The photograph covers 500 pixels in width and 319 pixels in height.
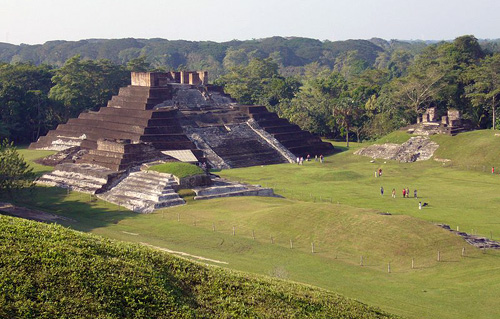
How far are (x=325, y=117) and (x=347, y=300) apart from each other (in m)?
51.5

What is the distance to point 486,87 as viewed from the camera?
59.8m

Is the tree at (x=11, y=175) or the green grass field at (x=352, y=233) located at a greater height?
the tree at (x=11, y=175)

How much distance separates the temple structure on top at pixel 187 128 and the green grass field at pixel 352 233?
8026mm

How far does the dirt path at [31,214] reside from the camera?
29.8 meters

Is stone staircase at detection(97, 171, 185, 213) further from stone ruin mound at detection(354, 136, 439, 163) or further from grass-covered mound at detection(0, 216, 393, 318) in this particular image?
stone ruin mound at detection(354, 136, 439, 163)

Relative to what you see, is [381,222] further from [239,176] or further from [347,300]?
[239,176]

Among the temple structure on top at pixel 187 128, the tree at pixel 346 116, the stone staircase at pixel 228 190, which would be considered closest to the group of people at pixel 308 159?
the temple structure on top at pixel 187 128

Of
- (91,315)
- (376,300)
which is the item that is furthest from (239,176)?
(91,315)

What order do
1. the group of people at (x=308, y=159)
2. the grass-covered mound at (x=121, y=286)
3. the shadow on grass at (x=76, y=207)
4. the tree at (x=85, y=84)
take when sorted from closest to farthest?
1. the grass-covered mound at (x=121, y=286)
2. the shadow on grass at (x=76, y=207)
3. the group of people at (x=308, y=159)
4. the tree at (x=85, y=84)

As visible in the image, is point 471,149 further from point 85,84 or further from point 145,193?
point 85,84

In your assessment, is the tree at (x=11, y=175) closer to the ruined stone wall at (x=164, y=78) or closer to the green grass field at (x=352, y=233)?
the green grass field at (x=352, y=233)

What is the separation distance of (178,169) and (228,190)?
3145mm

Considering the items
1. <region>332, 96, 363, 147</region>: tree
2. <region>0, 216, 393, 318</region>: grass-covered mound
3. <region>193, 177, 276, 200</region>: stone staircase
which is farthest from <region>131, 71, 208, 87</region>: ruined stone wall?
<region>0, 216, 393, 318</region>: grass-covered mound

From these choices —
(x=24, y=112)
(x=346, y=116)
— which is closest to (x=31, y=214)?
(x=24, y=112)
